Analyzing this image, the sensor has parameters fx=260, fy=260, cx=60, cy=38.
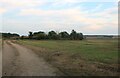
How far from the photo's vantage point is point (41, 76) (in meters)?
10.9

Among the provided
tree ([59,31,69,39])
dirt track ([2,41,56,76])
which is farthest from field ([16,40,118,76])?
tree ([59,31,69,39])

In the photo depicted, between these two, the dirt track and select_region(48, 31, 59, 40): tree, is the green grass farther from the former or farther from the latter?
select_region(48, 31, 59, 40): tree

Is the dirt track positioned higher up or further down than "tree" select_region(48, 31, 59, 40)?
further down

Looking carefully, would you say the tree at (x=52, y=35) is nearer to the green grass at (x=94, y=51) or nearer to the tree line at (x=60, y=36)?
the tree line at (x=60, y=36)

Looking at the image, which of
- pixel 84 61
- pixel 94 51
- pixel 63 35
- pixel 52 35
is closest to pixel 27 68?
pixel 84 61

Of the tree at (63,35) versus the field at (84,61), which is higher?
the tree at (63,35)

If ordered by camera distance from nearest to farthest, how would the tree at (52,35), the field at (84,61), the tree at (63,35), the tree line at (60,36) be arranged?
1. the field at (84,61)
2. the tree at (52,35)
3. the tree line at (60,36)
4. the tree at (63,35)

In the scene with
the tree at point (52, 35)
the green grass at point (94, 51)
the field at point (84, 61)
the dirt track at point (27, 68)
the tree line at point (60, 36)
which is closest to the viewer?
the dirt track at point (27, 68)

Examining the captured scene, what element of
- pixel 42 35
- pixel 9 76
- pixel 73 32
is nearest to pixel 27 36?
pixel 42 35

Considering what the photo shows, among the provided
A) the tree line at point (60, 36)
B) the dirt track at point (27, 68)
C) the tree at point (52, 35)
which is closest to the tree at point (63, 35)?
the tree line at point (60, 36)

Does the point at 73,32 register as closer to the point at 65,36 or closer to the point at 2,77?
the point at 65,36

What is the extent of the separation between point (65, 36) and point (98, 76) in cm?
11702

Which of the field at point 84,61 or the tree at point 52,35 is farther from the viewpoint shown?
the tree at point 52,35

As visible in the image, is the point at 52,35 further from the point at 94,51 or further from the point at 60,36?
the point at 94,51
